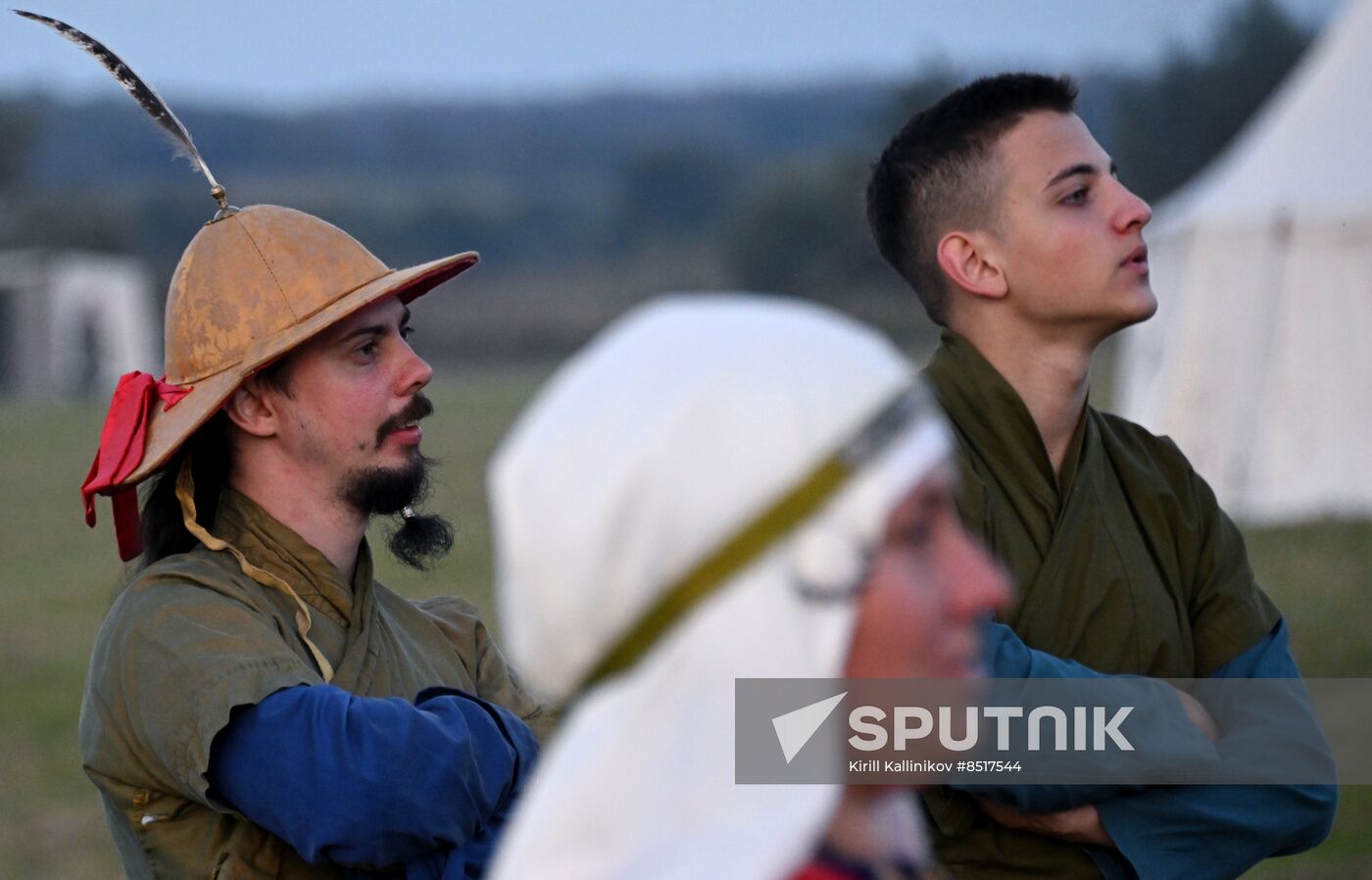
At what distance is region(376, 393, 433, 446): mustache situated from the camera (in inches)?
124

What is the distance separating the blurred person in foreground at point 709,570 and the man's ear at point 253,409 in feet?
5.99

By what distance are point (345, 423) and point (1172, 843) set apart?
5.68 feet

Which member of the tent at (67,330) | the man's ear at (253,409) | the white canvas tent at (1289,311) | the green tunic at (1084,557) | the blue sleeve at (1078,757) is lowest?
the blue sleeve at (1078,757)

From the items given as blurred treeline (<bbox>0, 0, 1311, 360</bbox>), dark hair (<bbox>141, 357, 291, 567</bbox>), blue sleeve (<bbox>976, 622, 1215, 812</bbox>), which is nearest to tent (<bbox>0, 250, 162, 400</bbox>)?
blurred treeline (<bbox>0, 0, 1311, 360</bbox>)

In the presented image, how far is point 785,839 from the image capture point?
1.33 meters

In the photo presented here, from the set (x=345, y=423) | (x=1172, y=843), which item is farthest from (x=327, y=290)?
(x=1172, y=843)

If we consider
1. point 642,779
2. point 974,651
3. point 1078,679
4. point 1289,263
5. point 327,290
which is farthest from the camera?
point 1289,263

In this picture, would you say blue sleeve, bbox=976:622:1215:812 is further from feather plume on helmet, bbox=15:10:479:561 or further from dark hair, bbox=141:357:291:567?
dark hair, bbox=141:357:291:567

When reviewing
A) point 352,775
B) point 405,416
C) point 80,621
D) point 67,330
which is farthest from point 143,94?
point 67,330

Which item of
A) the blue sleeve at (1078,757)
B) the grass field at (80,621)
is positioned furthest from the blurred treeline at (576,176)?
the grass field at (80,621)

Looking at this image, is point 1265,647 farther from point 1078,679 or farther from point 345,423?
point 345,423

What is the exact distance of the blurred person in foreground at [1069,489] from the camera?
2.64 m

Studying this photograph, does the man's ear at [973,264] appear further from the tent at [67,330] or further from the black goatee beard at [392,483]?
the tent at [67,330]

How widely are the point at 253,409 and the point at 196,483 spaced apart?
21 centimetres
